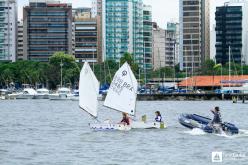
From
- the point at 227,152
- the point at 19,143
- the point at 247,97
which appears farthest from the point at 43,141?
the point at 247,97

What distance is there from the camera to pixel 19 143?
60156mm

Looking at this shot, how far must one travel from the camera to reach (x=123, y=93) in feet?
231

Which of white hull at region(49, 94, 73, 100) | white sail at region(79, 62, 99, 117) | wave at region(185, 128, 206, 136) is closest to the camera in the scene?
wave at region(185, 128, 206, 136)

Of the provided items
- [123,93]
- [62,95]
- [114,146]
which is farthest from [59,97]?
[114,146]

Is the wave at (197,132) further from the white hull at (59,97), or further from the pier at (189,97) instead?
the white hull at (59,97)

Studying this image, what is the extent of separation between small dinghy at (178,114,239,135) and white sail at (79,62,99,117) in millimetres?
7496

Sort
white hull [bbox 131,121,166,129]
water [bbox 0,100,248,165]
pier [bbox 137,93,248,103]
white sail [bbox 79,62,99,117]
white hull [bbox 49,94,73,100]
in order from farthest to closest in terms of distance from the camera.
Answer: white hull [bbox 49,94,73,100] → pier [bbox 137,93,248,103] → white sail [bbox 79,62,99,117] → white hull [bbox 131,121,166,129] → water [bbox 0,100,248,165]

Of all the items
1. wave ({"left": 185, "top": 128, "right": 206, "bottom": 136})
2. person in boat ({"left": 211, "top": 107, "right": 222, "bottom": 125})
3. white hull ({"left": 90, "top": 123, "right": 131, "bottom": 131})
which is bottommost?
wave ({"left": 185, "top": 128, "right": 206, "bottom": 136})

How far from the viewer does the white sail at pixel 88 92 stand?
70.3m

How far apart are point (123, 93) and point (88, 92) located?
3080mm

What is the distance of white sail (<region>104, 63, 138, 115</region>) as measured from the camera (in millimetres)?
70062

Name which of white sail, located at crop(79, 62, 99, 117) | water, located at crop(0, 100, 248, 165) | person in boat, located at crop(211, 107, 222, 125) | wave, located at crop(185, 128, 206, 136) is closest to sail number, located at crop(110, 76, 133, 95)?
white sail, located at crop(79, 62, 99, 117)

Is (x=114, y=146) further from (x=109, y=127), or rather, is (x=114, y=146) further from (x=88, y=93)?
(x=88, y=93)

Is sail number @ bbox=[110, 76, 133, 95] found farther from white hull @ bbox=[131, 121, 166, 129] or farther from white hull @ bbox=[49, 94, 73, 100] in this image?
white hull @ bbox=[49, 94, 73, 100]
